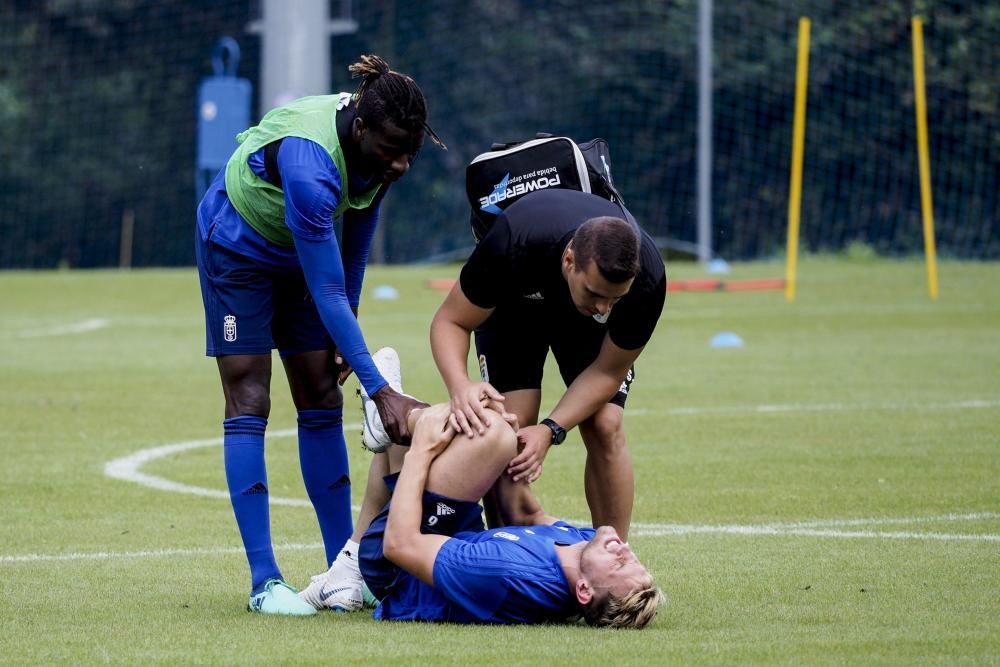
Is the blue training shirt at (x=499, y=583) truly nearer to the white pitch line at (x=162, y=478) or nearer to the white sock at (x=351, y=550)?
the white sock at (x=351, y=550)

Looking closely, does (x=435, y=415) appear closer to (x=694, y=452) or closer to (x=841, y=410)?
(x=694, y=452)

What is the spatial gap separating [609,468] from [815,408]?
5.33 meters

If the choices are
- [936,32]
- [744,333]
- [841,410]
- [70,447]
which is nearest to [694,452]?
[841,410]

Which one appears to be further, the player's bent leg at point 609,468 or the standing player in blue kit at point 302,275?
the player's bent leg at point 609,468

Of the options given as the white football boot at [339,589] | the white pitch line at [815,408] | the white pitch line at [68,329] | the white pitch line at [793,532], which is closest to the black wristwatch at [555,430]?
the white football boot at [339,589]

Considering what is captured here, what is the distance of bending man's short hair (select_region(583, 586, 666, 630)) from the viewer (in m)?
4.84

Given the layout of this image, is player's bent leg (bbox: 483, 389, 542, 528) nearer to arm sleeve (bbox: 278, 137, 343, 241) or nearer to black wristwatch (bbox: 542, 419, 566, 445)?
black wristwatch (bbox: 542, 419, 566, 445)

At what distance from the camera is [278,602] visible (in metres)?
5.25

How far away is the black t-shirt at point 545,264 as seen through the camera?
5219 millimetres

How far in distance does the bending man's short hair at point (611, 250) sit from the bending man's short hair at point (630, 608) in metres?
0.92

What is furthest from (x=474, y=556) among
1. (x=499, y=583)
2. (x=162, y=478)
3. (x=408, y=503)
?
(x=162, y=478)

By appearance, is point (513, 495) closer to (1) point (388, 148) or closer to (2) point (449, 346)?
(2) point (449, 346)

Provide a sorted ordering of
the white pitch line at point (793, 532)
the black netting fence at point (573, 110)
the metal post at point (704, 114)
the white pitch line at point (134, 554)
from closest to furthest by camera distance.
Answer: the white pitch line at point (134, 554) → the white pitch line at point (793, 532) → the metal post at point (704, 114) → the black netting fence at point (573, 110)

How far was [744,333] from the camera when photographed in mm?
16922
